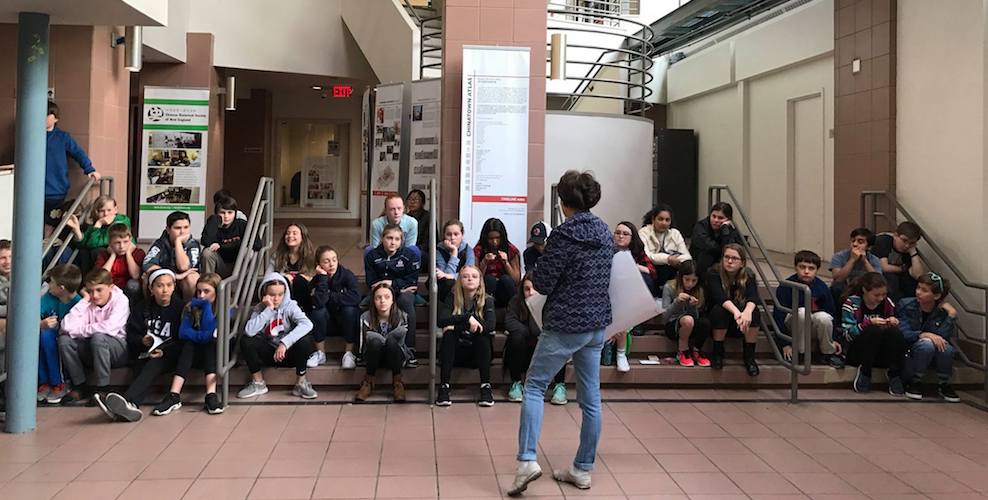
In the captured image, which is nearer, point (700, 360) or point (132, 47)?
point (700, 360)

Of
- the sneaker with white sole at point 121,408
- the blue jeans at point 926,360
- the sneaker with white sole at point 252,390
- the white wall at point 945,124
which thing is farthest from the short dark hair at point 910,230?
the sneaker with white sole at point 121,408

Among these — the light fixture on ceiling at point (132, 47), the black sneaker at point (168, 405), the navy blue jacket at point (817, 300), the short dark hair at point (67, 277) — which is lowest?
the black sneaker at point (168, 405)

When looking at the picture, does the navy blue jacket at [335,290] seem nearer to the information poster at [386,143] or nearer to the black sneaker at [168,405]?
the black sneaker at [168,405]

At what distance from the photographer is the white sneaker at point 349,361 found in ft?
19.4

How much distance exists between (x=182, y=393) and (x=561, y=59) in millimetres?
5016

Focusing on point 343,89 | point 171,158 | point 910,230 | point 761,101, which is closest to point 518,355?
point 910,230

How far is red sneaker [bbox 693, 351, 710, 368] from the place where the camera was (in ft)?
20.6

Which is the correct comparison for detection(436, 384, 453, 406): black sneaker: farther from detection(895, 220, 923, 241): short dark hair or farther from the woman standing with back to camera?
detection(895, 220, 923, 241): short dark hair

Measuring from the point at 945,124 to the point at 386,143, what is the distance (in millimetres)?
6092

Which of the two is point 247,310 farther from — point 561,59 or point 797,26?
point 797,26

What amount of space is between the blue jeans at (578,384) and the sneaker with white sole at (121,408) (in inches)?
105

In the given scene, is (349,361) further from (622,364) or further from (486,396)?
(622,364)

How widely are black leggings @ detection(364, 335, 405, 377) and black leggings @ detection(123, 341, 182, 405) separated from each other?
→ 1304 millimetres

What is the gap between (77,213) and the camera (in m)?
7.14
